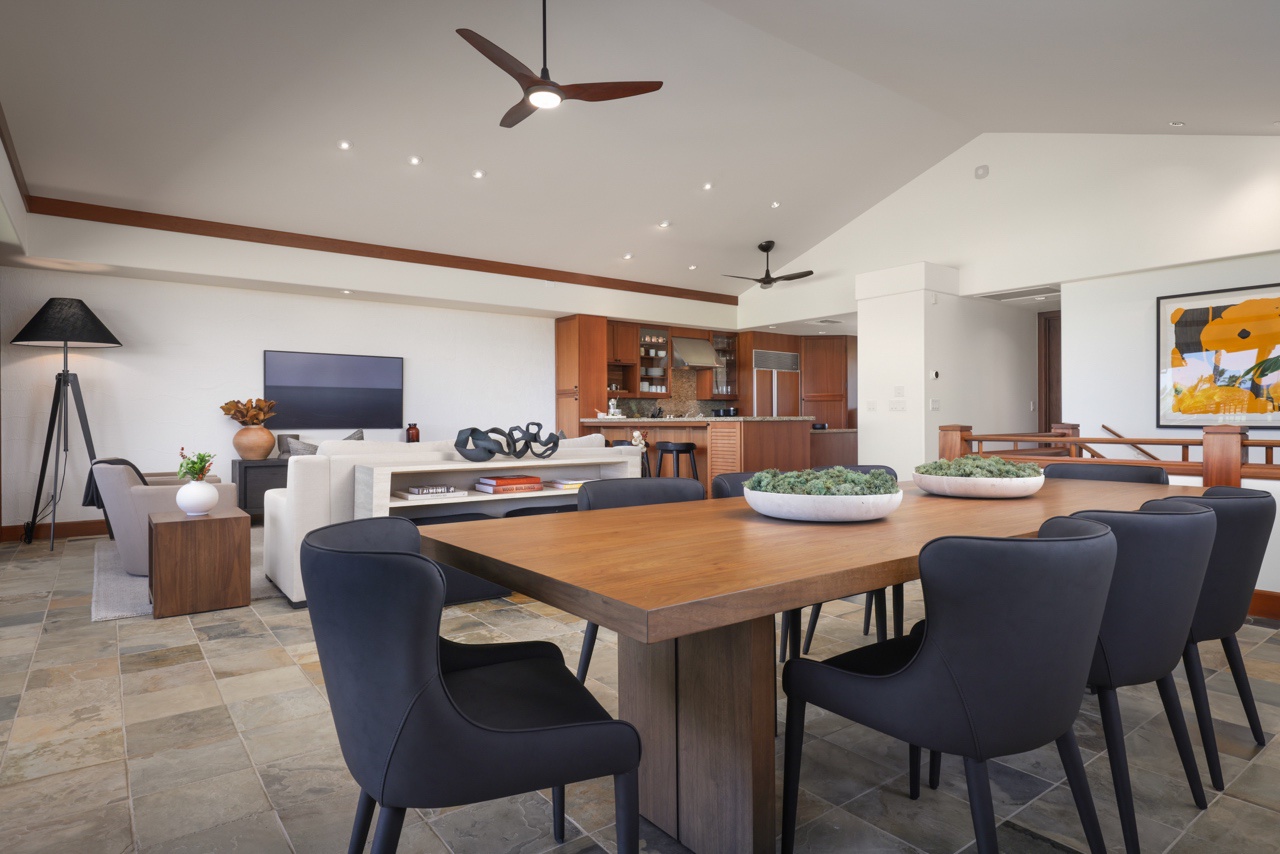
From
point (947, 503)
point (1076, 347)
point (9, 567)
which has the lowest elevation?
point (9, 567)

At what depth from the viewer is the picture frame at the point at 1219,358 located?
5668 millimetres

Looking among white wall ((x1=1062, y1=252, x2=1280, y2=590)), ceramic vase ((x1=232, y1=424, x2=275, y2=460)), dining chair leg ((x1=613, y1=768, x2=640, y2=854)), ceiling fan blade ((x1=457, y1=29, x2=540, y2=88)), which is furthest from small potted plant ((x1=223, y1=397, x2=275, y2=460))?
white wall ((x1=1062, y1=252, x2=1280, y2=590))

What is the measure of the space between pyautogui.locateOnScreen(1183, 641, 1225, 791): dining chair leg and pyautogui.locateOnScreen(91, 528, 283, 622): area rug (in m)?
4.09

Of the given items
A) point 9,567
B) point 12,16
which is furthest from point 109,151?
point 9,567

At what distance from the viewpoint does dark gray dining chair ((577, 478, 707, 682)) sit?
2.47m

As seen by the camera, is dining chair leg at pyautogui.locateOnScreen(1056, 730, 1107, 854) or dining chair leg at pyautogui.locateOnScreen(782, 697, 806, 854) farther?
dining chair leg at pyautogui.locateOnScreen(782, 697, 806, 854)

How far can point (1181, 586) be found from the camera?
163 cm

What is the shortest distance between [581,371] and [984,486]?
261 inches

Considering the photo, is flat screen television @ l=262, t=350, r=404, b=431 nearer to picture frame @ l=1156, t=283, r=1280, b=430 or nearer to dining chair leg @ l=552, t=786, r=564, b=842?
dining chair leg @ l=552, t=786, r=564, b=842

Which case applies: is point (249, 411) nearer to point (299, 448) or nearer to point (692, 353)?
point (299, 448)

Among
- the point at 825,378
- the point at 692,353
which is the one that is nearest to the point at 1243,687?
the point at 692,353

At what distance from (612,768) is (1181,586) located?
1354 millimetres

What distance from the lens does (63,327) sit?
5691mm

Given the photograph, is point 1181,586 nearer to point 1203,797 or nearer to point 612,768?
point 1203,797
